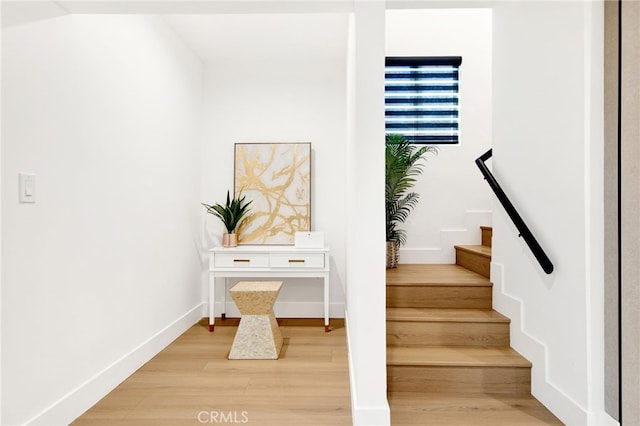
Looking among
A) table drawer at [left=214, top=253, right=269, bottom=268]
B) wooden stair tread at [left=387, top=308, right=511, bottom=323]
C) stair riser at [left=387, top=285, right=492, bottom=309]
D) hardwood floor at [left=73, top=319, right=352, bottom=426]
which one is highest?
table drawer at [left=214, top=253, right=269, bottom=268]

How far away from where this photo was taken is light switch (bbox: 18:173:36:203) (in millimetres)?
1696

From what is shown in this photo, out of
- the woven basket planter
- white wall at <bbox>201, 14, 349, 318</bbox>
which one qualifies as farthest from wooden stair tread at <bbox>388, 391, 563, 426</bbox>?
white wall at <bbox>201, 14, 349, 318</bbox>

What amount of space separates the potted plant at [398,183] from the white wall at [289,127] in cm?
49

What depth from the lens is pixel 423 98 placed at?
3.98 metres

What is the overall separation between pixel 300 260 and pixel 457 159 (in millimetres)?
1813

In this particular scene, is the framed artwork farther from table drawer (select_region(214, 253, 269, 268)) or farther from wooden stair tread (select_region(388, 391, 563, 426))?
wooden stair tread (select_region(388, 391, 563, 426))

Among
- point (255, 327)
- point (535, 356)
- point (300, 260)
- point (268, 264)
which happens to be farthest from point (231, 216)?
point (535, 356)

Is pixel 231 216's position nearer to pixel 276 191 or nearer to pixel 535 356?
pixel 276 191

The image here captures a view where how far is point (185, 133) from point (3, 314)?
2195mm

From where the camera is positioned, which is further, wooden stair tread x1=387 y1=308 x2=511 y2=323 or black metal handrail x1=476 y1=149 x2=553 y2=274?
wooden stair tread x1=387 y1=308 x2=511 y2=323

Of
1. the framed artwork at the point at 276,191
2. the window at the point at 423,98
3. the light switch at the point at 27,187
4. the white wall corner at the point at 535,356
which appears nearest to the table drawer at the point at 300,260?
the framed artwork at the point at 276,191

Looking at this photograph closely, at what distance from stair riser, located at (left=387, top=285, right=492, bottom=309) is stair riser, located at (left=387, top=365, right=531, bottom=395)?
56 cm

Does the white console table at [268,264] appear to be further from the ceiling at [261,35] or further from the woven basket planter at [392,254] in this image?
the ceiling at [261,35]

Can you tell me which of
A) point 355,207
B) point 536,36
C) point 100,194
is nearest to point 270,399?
point 355,207
